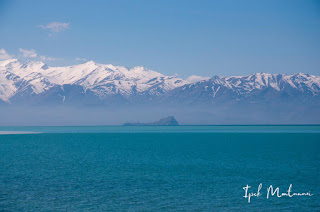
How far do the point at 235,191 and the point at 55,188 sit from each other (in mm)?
23932

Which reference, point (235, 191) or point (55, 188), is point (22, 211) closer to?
point (55, 188)

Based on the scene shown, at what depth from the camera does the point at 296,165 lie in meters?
77.4

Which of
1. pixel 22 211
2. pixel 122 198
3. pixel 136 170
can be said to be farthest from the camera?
pixel 136 170

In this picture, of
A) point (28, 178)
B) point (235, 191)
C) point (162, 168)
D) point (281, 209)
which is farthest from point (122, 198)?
point (162, 168)

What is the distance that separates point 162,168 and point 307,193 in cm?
3143

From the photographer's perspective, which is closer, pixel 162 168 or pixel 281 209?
pixel 281 209

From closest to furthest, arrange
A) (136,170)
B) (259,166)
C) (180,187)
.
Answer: (180,187), (136,170), (259,166)

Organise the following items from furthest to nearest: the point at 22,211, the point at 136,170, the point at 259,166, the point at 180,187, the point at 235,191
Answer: the point at 259,166 → the point at 136,170 → the point at 180,187 → the point at 235,191 → the point at 22,211

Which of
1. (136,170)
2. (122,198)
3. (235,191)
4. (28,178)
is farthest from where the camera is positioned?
(136,170)

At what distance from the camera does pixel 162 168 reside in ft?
243

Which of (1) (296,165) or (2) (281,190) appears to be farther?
(1) (296,165)

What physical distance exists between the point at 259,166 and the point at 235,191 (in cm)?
2839

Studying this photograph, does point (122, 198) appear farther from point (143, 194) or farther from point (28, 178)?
point (28, 178)

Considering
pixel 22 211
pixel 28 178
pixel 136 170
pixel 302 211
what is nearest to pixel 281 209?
pixel 302 211
